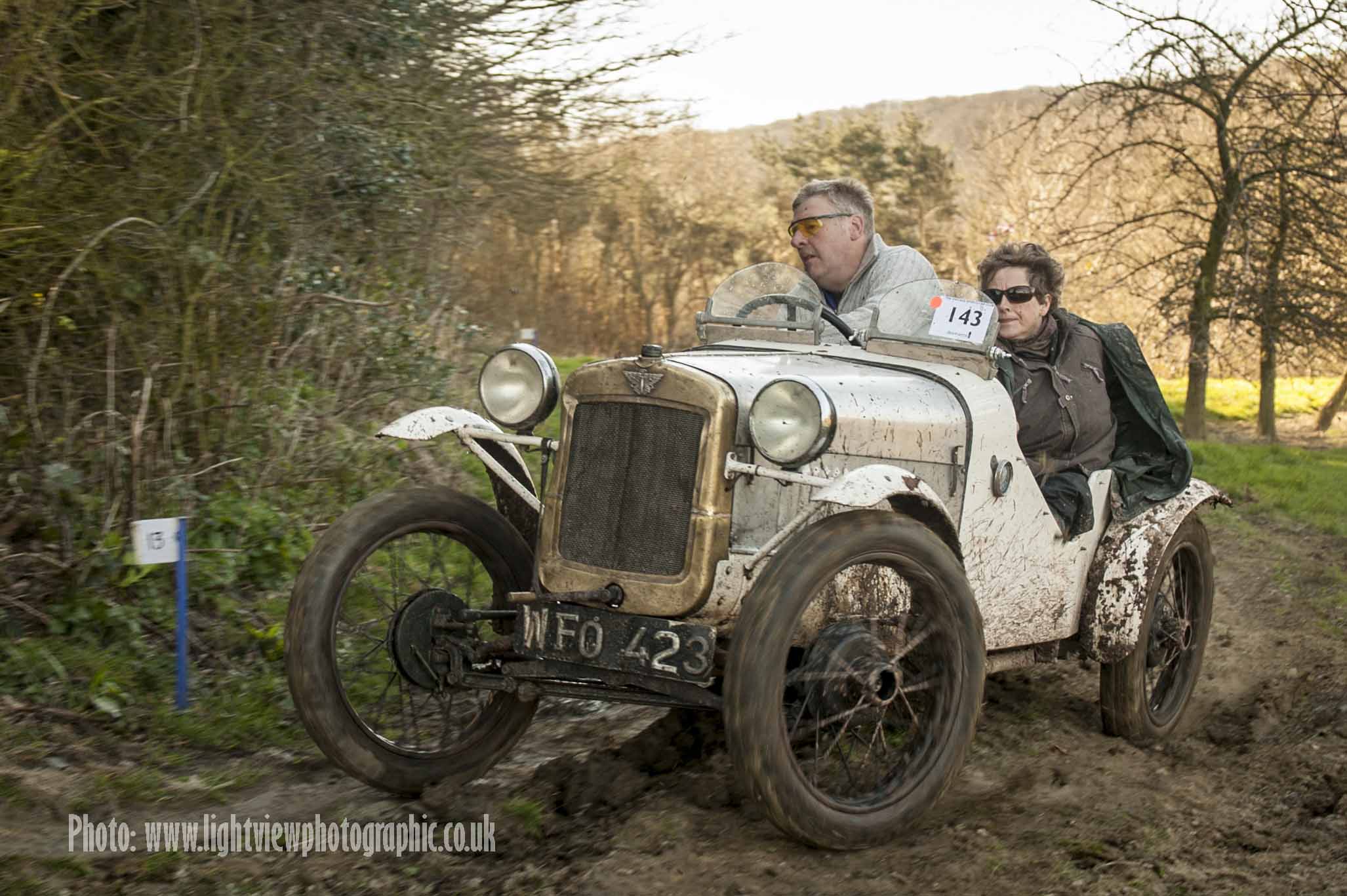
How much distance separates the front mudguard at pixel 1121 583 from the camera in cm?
472

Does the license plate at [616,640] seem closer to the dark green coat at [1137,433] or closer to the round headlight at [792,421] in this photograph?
the round headlight at [792,421]

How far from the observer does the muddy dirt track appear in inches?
129

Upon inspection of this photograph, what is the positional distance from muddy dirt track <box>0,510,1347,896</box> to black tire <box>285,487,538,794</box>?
0.17m

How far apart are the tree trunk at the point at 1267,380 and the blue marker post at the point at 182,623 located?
1249cm

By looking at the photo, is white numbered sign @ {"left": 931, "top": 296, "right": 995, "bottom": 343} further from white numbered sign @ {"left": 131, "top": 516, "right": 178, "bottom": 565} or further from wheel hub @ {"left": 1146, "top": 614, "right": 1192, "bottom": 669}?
white numbered sign @ {"left": 131, "top": 516, "right": 178, "bottom": 565}

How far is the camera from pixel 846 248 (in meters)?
5.12

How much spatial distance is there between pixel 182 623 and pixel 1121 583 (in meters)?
3.44

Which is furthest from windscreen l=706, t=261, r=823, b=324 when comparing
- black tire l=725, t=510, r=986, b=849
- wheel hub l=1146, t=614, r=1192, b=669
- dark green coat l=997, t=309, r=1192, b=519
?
wheel hub l=1146, t=614, r=1192, b=669

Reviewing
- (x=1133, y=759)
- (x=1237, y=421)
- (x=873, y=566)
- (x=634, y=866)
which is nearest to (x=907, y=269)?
(x=873, y=566)

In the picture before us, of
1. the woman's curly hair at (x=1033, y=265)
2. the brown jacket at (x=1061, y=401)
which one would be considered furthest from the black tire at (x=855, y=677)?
the woman's curly hair at (x=1033, y=265)

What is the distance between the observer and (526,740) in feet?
15.5

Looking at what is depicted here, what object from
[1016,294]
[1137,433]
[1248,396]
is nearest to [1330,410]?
[1248,396]

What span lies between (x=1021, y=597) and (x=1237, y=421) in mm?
15126

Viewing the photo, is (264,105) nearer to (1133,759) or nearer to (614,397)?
(614,397)
